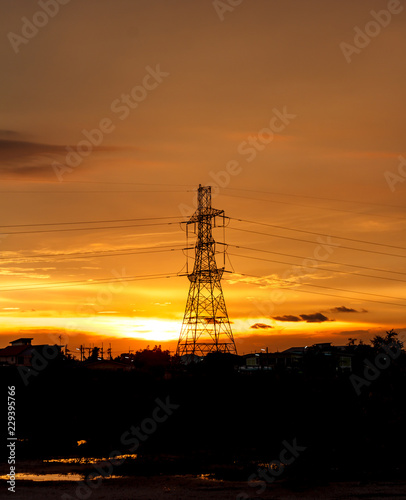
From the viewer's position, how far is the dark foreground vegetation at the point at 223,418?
53.2 metres

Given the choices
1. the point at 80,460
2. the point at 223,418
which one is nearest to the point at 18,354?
the point at 223,418

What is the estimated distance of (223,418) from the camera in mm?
69312

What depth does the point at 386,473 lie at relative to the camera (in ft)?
159

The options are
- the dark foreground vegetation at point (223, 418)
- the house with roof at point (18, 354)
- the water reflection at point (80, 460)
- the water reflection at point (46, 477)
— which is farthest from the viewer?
the house with roof at point (18, 354)

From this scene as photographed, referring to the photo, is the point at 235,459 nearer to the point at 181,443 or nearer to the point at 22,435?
the point at 181,443

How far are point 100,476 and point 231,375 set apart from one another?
3249cm

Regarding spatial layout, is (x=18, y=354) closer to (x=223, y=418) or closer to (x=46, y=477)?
(x=223, y=418)

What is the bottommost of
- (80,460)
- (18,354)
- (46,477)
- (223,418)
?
(46,477)

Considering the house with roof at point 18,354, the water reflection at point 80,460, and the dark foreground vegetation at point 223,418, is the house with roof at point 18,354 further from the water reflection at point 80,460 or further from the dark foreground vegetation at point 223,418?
the water reflection at point 80,460

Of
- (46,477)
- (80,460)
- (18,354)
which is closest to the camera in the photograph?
(46,477)

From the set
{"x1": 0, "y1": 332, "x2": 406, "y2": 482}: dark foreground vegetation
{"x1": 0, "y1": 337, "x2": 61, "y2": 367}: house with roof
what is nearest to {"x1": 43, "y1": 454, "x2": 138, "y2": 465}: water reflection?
{"x1": 0, "y1": 332, "x2": 406, "y2": 482}: dark foreground vegetation

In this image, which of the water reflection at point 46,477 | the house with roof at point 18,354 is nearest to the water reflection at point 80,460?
the water reflection at point 46,477

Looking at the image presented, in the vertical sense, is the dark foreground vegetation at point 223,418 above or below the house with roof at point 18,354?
below

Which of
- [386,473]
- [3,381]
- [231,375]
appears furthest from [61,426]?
[386,473]
